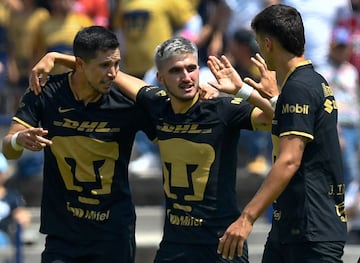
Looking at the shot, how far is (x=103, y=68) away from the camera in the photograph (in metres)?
8.53

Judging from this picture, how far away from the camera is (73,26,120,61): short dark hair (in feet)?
28.0

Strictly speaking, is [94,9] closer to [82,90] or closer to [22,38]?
[22,38]

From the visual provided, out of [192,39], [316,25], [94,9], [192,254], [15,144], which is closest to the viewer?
[192,254]

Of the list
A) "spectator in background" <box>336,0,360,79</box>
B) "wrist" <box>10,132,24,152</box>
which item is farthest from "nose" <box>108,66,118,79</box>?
"spectator in background" <box>336,0,360,79</box>

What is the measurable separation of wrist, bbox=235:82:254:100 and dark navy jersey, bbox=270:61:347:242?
0.66m

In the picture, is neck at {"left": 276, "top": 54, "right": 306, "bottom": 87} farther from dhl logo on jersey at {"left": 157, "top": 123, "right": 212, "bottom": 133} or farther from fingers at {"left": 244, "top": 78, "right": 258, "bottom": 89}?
dhl logo on jersey at {"left": 157, "top": 123, "right": 212, "bottom": 133}

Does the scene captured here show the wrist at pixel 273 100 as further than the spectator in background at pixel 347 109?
No

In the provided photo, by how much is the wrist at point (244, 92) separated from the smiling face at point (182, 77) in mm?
268

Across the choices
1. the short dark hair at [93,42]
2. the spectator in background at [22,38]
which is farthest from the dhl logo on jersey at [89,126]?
the spectator in background at [22,38]

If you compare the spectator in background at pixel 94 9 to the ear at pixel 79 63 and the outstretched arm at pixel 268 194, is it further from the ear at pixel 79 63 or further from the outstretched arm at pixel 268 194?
the outstretched arm at pixel 268 194

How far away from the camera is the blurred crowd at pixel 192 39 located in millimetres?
12508

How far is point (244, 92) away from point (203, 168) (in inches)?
20.3

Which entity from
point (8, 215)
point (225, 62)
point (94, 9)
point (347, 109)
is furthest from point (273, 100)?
point (94, 9)

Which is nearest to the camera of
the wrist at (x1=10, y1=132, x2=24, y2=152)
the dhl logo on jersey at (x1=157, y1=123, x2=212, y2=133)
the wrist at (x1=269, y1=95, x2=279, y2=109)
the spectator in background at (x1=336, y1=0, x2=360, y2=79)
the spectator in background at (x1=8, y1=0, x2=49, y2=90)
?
the wrist at (x1=269, y1=95, x2=279, y2=109)
